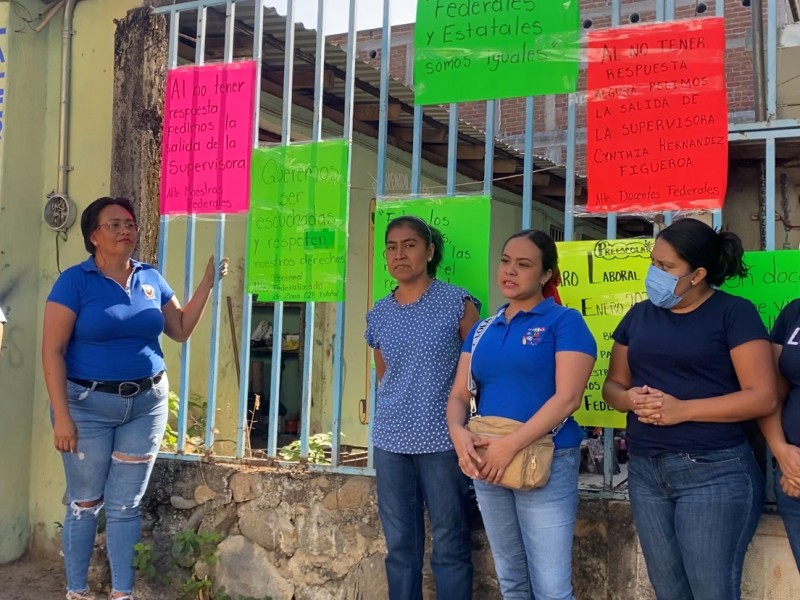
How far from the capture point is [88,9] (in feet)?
16.9

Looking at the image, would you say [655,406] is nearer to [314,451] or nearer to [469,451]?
[469,451]

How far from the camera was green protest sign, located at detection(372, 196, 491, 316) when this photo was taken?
3.70 meters

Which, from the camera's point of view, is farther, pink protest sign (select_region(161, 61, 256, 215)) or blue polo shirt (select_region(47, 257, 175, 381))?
pink protest sign (select_region(161, 61, 256, 215))

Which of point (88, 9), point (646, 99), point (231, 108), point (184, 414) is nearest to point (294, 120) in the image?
point (88, 9)

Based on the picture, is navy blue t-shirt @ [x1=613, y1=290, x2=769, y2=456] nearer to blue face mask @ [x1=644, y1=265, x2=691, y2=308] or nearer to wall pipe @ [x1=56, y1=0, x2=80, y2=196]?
blue face mask @ [x1=644, y1=265, x2=691, y2=308]

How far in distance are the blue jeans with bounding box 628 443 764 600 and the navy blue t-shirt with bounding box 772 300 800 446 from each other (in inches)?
6.2

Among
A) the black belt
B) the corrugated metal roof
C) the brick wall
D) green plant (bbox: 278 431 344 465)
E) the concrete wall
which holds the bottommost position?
the concrete wall

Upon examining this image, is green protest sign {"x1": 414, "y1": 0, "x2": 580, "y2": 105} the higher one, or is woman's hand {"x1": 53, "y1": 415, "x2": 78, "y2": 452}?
green protest sign {"x1": 414, "y1": 0, "x2": 580, "y2": 105}

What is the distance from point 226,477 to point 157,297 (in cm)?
99

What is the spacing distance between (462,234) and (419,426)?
0.91 meters

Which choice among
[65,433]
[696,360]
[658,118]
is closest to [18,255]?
[65,433]

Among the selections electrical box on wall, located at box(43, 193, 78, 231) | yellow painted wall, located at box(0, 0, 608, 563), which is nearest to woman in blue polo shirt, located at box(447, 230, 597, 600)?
yellow painted wall, located at box(0, 0, 608, 563)

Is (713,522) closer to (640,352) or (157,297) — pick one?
(640,352)

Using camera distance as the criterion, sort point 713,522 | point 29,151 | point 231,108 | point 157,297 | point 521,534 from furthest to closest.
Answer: point 29,151 < point 231,108 < point 157,297 < point 521,534 < point 713,522
